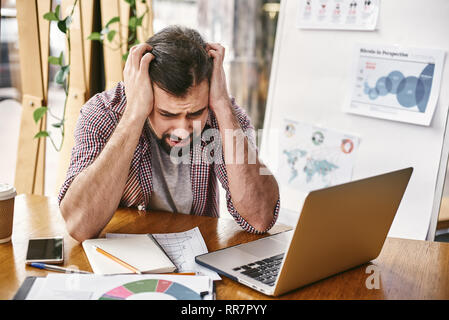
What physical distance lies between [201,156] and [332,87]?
0.85 m

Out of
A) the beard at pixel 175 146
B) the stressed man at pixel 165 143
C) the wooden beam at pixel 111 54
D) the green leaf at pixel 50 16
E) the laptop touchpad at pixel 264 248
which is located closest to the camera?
the laptop touchpad at pixel 264 248

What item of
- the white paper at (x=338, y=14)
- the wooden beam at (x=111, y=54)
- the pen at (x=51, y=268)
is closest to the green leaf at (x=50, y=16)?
the wooden beam at (x=111, y=54)

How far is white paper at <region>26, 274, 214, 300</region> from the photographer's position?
2.83ft

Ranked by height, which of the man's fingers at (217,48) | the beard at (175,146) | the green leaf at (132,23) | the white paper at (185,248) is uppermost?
the green leaf at (132,23)

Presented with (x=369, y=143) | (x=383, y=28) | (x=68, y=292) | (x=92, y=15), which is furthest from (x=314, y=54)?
(x=68, y=292)

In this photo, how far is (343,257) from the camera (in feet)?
3.25

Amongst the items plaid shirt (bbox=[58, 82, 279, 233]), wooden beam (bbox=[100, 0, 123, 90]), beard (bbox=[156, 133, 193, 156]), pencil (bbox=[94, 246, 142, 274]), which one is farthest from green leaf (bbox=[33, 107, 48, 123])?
pencil (bbox=[94, 246, 142, 274])

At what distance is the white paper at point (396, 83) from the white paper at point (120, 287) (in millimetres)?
1319

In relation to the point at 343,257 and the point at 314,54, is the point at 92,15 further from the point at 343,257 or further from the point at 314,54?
the point at 343,257

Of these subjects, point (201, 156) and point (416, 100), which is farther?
point (416, 100)

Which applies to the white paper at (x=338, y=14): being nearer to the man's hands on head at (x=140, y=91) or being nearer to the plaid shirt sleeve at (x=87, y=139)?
the man's hands on head at (x=140, y=91)

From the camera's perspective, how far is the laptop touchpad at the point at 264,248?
3.62 ft

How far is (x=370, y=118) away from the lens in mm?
2008

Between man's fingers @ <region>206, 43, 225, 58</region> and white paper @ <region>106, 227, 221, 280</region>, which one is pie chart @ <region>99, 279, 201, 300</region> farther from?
man's fingers @ <region>206, 43, 225, 58</region>
